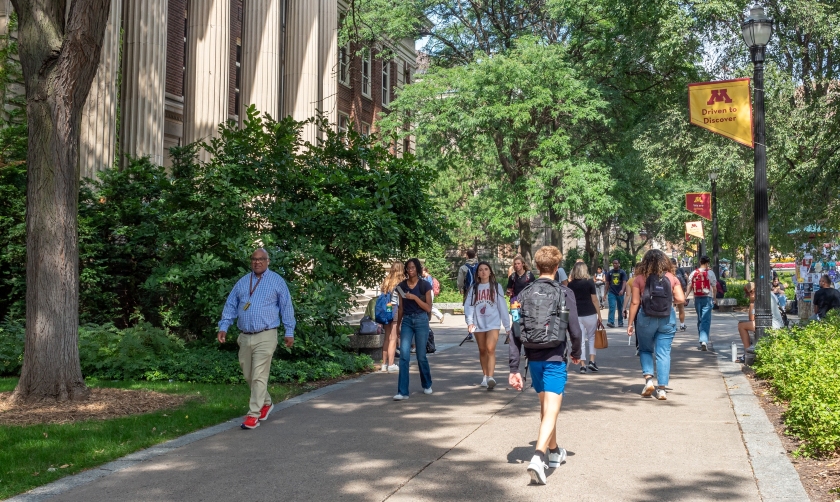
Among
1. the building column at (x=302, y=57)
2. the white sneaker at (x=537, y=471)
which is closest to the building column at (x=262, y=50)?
the building column at (x=302, y=57)

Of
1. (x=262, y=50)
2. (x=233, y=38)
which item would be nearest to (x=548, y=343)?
(x=262, y=50)

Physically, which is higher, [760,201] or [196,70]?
[196,70]

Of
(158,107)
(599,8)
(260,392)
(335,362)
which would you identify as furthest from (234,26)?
(260,392)

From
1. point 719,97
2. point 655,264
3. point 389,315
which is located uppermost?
point 719,97

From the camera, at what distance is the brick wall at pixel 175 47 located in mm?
23109

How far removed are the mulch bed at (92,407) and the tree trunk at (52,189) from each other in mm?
182

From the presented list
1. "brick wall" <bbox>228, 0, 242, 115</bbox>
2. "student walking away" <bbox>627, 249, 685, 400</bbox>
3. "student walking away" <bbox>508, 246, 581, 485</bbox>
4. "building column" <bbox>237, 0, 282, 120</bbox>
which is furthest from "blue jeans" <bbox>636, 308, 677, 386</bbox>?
"brick wall" <bbox>228, 0, 242, 115</bbox>

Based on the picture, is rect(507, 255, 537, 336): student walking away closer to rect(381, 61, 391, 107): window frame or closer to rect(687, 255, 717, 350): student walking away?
rect(687, 255, 717, 350): student walking away

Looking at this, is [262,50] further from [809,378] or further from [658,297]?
[809,378]

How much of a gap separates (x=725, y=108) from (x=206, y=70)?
39.9ft

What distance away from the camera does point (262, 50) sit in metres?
21.2

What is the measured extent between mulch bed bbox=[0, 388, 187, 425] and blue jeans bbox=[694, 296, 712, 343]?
405 inches

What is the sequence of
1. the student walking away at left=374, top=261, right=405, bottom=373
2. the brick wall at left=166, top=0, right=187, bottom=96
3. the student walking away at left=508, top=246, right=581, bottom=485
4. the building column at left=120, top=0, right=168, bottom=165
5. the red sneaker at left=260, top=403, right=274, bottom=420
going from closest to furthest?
the student walking away at left=508, top=246, right=581, bottom=485 < the red sneaker at left=260, top=403, right=274, bottom=420 < the student walking away at left=374, top=261, right=405, bottom=373 < the building column at left=120, top=0, right=168, bottom=165 < the brick wall at left=166, top=0, right=187, bottom=96

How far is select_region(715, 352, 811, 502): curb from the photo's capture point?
5320 millimetres
